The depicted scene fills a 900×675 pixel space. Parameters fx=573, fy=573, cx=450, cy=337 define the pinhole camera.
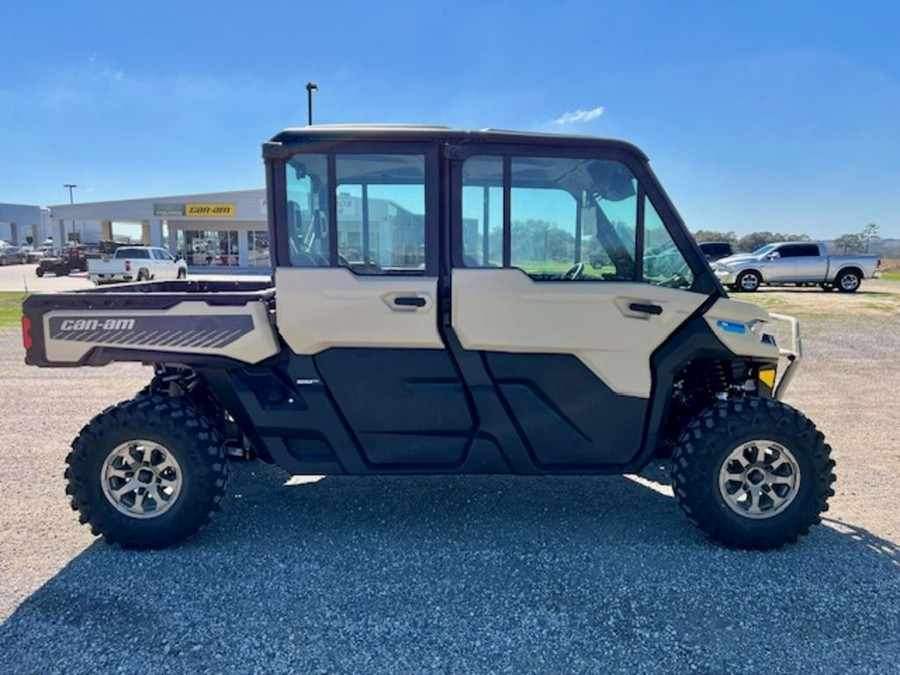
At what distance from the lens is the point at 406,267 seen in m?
3.52

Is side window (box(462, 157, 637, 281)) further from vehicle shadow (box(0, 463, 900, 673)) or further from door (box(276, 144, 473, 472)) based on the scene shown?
vehicle shadow (box(0, 463, 900, 673))

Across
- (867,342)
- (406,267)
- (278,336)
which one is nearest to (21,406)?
(278,336)

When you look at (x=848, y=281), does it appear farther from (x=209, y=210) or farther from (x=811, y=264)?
(x=209, y=210)

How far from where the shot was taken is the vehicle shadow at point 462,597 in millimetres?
2570

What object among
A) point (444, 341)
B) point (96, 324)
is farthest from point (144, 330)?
point (444, 341)

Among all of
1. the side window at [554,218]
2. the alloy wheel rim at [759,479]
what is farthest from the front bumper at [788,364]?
the side window at [554,218]

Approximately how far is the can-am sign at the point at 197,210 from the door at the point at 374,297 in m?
37.1

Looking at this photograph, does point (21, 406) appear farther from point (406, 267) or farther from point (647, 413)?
point (647, 413)

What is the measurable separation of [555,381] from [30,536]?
3.44 m

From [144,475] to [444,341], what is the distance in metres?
2.03

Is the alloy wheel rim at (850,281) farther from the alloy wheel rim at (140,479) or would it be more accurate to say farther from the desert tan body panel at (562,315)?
the alloy wheel rim at (140,479)

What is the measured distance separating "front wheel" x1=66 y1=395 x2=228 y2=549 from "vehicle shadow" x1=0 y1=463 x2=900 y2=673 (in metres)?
0.16

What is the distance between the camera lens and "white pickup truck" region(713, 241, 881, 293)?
22.3 metres

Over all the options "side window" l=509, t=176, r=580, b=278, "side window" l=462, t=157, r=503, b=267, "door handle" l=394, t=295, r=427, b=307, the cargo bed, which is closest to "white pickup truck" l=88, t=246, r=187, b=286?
the cargo bed
